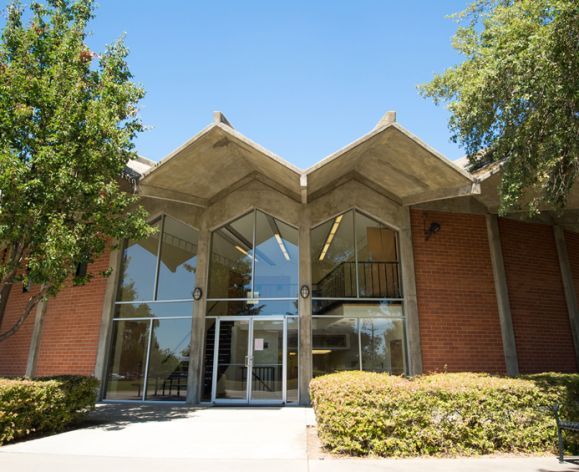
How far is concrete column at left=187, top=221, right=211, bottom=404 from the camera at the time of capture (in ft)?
34.9

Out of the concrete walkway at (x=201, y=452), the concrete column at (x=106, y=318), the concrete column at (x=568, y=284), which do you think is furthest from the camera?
the concrete column at (x=568, y=284)

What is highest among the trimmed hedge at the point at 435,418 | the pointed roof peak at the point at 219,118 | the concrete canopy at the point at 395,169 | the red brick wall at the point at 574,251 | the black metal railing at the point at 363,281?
the pointed roof peak at the point at 219,118

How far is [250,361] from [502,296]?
7078 millimetres

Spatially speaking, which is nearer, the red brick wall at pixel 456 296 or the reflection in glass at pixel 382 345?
the reflection in glass at pixel 382 345

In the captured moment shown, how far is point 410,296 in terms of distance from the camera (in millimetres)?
11023

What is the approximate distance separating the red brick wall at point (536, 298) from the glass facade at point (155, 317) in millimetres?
9085

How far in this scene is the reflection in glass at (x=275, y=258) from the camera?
1119 centimetres

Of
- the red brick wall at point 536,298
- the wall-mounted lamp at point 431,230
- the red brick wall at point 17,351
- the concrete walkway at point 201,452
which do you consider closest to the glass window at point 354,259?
the wall-mounted lamp at point 431,230

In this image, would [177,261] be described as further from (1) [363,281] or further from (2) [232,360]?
(1) [363,281]

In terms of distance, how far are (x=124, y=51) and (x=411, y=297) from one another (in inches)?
364

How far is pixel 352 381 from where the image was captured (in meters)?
5.86

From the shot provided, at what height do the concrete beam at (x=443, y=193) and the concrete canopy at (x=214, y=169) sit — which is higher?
the concrete canopy at (x=214, y=169)

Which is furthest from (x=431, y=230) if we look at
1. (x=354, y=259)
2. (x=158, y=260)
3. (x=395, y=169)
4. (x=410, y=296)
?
(x=158, y=260)

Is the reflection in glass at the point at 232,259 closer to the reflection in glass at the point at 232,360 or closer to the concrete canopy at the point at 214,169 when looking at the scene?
the reflection in glass at the point at 232,360
